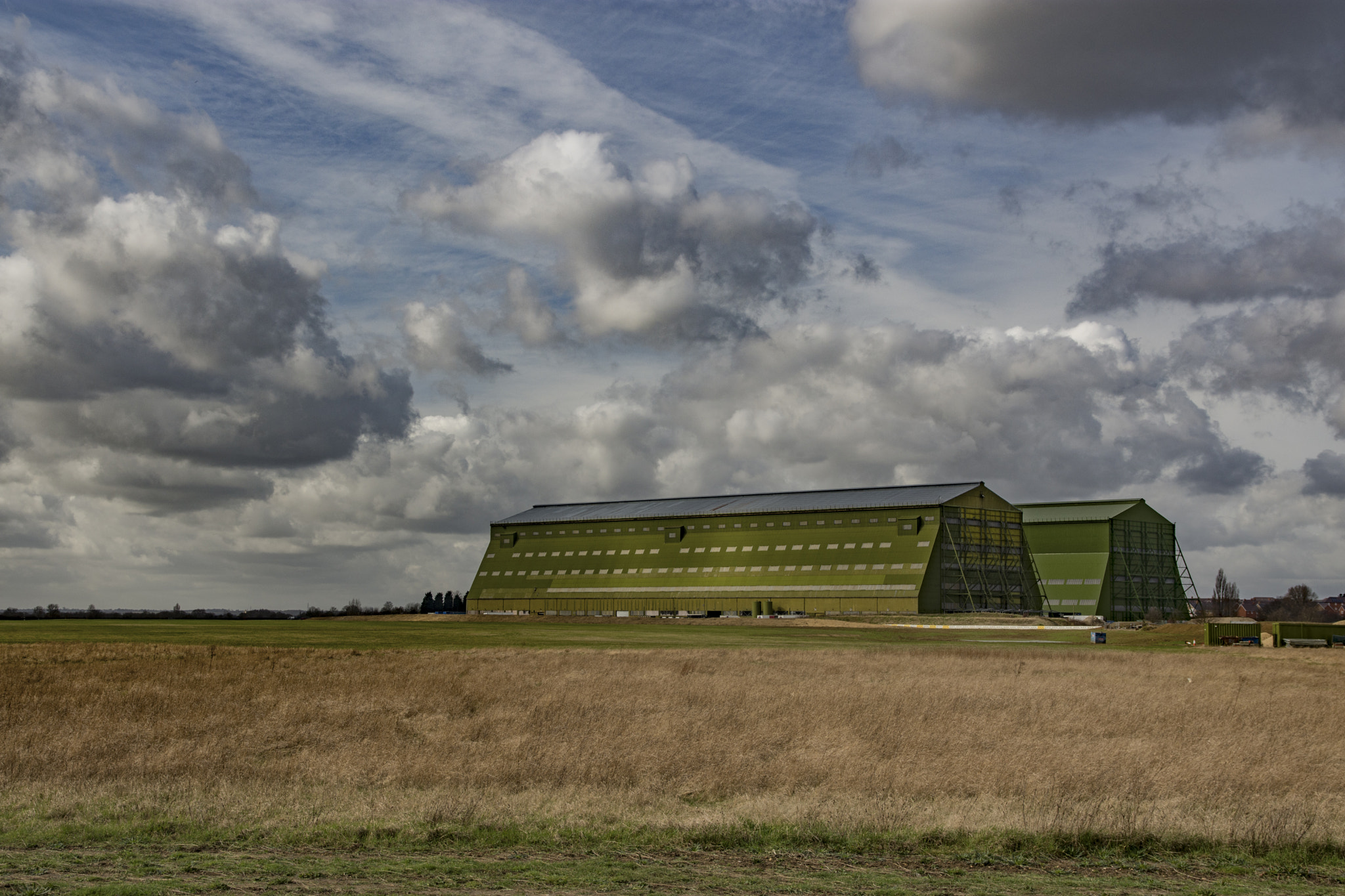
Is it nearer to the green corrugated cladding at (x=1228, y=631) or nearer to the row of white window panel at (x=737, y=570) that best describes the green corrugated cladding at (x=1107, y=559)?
the row of white window panel at (x=737, y=570)

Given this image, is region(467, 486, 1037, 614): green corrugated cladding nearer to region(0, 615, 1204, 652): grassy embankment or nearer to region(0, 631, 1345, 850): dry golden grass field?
region(0, 615, 1204, 652): grassy embankment

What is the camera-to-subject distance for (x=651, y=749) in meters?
24.9

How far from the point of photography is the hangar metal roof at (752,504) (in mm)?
124062

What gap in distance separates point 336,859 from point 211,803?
16.7 ft

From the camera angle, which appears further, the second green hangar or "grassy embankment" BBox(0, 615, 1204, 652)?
the second green hangar

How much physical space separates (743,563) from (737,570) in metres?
1.09

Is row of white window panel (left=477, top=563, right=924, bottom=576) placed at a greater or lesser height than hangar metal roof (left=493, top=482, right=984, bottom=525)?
lesser

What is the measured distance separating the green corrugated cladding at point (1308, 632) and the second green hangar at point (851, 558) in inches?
1689

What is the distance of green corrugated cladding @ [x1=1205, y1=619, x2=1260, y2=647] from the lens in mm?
71125

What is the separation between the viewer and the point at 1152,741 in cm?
2609

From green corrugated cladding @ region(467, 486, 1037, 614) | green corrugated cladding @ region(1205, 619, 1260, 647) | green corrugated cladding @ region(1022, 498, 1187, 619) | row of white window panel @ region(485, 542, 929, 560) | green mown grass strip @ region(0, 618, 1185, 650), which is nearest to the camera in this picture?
green mown grass strip @ region(0, 618, 1185, 650)

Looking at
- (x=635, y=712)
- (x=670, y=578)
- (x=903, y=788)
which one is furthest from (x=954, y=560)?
(x=903, y=788)

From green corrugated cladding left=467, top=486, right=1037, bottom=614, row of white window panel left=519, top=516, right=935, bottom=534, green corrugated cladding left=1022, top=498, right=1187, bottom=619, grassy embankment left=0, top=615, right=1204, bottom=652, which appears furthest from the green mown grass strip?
green corrugated cladding left=1022, top=498, right=1187, bottom=619

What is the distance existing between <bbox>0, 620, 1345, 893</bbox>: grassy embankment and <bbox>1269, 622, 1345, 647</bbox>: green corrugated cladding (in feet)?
115
